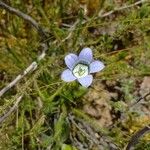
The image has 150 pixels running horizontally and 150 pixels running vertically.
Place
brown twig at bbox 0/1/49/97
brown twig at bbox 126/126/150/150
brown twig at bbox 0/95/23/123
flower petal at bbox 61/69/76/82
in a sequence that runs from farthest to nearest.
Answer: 1. brown twig at bbox 0/1/49/97
2. brown twig at bbox 0/95/23/123
3. flower petal at bbox 61/69/76/82
4. brown twig at bbox 126/126/150/150

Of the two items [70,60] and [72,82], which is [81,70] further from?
[72,82]

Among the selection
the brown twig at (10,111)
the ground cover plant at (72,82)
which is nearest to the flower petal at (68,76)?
the ground cover plant at (72,82)

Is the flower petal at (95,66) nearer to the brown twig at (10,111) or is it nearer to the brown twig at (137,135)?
the brown twig at (137,135)

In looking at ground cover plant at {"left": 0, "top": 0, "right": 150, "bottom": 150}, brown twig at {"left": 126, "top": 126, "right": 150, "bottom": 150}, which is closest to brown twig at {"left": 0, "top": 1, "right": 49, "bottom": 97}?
ground cover plant at {"left": 0, "top": 0, "right": 150, "bottom": 150}

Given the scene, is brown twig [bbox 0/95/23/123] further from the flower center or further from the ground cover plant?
the flower center

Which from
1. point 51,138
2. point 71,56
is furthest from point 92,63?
point 51,138

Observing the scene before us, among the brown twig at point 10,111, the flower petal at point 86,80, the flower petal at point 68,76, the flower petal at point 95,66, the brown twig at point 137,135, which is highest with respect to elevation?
the flower petal at point 68,76
